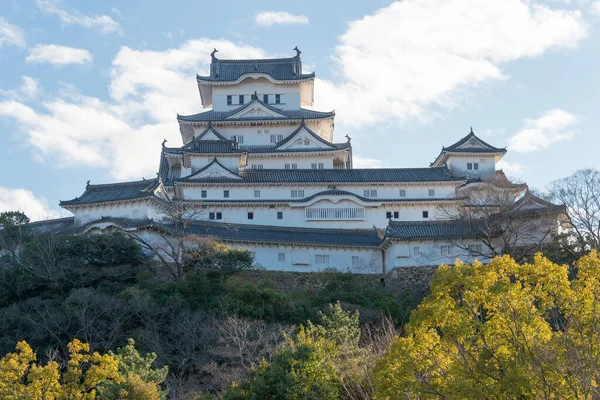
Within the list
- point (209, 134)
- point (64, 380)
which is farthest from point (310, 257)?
point (64, 380)

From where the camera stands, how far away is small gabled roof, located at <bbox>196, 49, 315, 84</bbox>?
55.3 meters

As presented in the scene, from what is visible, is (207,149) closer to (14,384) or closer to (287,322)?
(287,322)

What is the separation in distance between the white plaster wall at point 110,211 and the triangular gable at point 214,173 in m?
6.78

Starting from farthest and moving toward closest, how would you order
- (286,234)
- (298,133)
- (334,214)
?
(298,133) → (334,214) → (286,234)

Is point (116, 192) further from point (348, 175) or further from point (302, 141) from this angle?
point (302, 141)

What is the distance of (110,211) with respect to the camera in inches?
1545

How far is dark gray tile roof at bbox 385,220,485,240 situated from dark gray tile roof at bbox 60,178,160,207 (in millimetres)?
11038

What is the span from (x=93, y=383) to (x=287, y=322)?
35.6 feet

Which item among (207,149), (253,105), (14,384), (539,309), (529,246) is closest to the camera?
(539,309)

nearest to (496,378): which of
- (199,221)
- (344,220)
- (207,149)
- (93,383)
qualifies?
(93,383)

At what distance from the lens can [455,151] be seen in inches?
1900

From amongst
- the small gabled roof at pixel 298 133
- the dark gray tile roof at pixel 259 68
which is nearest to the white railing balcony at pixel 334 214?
the small gabled roof at pixel 298 133

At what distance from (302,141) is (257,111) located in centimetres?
455

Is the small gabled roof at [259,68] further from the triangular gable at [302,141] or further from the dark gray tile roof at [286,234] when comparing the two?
the dark gray tile roof at [286,234]
